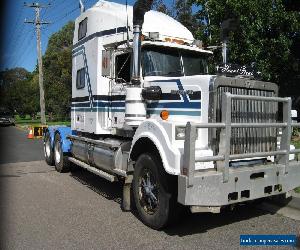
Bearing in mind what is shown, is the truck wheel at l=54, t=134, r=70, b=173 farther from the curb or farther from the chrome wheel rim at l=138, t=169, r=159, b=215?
the curb

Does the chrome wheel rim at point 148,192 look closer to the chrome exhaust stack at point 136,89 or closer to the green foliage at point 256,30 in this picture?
the chrome exhaust stack at point 136,89

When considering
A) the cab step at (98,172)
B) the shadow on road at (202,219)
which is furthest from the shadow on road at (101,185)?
the cab step at (98,172)

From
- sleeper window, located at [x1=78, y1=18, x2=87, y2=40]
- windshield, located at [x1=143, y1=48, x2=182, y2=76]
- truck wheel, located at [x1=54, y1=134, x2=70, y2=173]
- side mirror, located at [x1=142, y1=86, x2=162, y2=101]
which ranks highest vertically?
sleeper window, located at [x1=78, y1=18, x2=87, y2=40]

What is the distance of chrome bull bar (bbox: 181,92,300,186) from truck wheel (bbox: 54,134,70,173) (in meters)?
6.15

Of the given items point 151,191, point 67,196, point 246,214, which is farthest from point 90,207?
point 246,214

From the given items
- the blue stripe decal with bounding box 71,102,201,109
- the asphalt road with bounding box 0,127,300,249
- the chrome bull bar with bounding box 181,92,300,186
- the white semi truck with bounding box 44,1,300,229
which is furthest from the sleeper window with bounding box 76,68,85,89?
the chrome bull bar with bounding box 181,92,300,186

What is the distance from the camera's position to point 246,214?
6.47 metres

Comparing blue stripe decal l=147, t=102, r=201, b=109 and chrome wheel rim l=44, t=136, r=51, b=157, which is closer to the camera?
blue stripe decal l=147, t=102, r=201, b=109

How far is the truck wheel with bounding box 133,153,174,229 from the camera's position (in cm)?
546

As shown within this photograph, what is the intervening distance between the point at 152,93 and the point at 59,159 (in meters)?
5.25

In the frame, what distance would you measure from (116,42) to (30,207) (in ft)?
11.5

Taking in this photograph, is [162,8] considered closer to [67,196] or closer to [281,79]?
[281,79]

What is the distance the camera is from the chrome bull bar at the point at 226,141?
484 centimetres

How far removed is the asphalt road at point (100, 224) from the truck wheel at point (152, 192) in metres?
0.20
